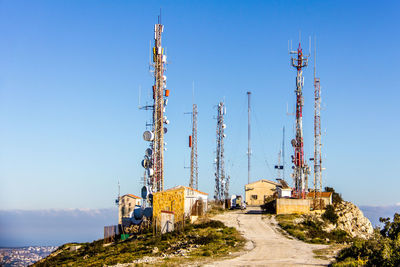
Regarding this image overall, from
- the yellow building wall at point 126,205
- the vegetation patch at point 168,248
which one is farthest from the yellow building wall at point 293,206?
the yellow building wall at point 126,205

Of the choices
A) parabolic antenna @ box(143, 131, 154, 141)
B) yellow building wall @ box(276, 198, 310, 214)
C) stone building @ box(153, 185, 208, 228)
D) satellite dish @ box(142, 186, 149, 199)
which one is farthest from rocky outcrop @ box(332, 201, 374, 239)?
parabolic antenna @ box(143, 131, 154, 141)

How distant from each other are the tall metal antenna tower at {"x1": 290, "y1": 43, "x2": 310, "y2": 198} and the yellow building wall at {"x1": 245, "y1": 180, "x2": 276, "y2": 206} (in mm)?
16904

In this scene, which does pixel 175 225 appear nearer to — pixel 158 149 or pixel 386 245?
pixel 158 149

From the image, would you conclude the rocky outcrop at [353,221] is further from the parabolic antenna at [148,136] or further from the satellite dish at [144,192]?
the parabolic antenna at [148,136]

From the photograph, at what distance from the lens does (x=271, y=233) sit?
41719 millimetres

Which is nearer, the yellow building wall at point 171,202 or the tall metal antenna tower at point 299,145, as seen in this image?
the yellow building wall at point 171,202

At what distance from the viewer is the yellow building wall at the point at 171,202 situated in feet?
152

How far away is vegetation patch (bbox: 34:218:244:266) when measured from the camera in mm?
30953

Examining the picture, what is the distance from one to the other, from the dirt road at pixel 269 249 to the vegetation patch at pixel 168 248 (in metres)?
1.39

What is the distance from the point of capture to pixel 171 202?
46688 mm

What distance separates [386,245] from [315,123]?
43.1 m

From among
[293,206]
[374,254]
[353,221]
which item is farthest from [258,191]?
[374,254]

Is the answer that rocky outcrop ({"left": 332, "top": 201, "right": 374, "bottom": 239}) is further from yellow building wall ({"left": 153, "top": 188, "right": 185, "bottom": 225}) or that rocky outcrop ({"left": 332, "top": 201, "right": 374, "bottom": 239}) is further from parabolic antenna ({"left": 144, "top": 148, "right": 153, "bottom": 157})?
parabolic antenna ({"left": 144, "top": 148, "right": 153, "bottom": 157})

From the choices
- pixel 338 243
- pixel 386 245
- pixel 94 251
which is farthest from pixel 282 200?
pixel 386 245
